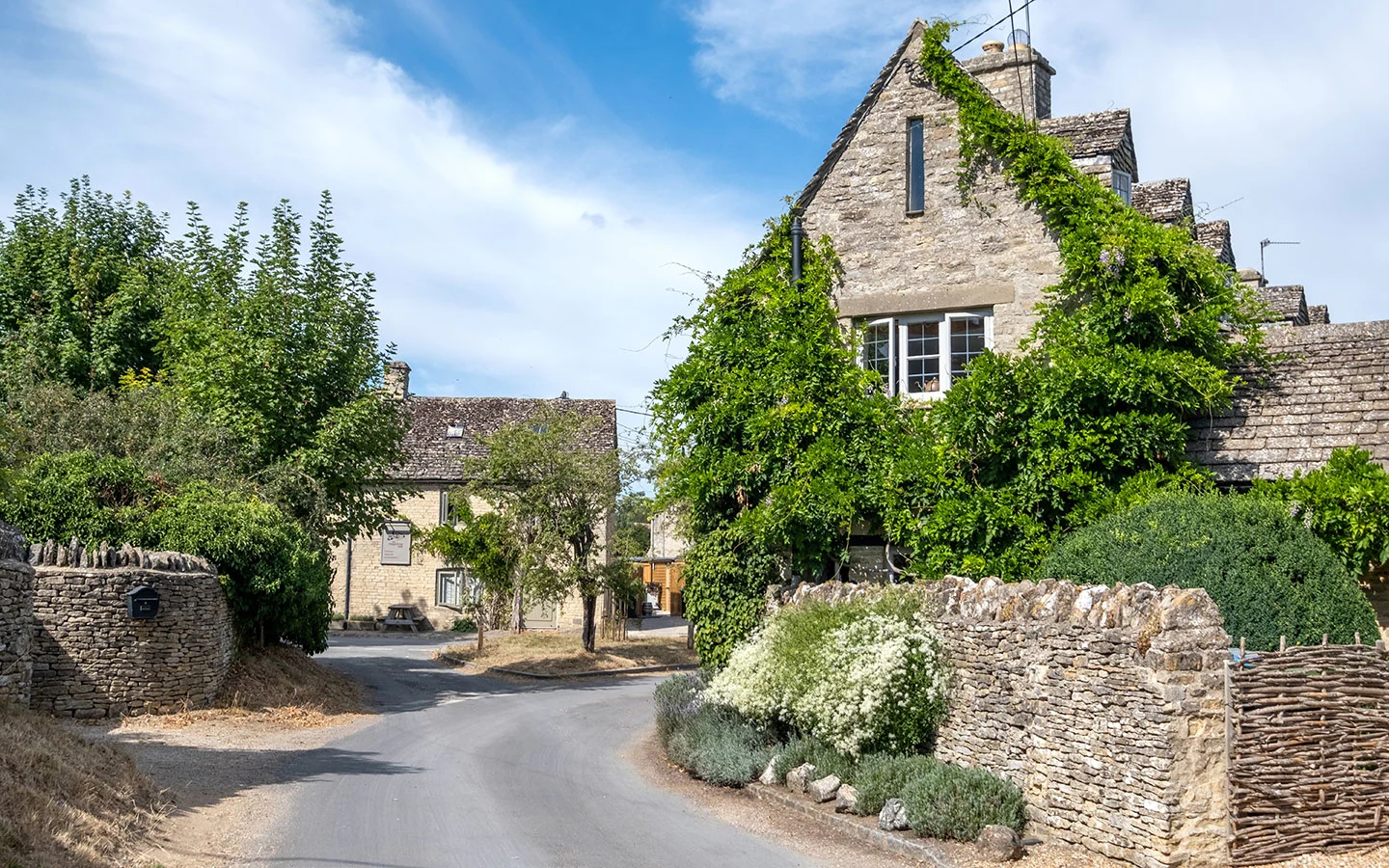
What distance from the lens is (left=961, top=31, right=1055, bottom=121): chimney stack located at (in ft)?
55.1

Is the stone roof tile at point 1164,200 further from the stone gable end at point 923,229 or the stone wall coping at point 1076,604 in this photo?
the stone wall coping at point 1076,604

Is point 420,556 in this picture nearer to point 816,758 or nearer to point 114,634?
point 114,634

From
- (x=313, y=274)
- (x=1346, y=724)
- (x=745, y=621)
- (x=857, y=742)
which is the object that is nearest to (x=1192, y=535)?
(x=1346, y=724)

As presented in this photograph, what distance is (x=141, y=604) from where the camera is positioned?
54.1ft

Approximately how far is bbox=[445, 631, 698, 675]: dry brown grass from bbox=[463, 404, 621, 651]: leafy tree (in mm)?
1907

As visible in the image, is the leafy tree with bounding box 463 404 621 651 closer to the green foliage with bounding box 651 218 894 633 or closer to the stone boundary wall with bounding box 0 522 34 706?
the green foliage with bounding box 651 218 894 633

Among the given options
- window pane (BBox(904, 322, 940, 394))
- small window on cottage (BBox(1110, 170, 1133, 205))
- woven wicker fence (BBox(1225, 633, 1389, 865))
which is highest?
small window on cottage (BBox(1110, 170, 1133, 205))

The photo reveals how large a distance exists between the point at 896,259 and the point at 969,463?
3.94m

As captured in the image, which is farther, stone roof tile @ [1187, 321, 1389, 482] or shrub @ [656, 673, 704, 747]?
shrub @ [656, 673, 704, 747]

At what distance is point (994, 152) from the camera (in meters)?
16.1

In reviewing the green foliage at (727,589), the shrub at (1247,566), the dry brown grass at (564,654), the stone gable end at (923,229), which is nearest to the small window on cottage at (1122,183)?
the stone gable end at (923,229)

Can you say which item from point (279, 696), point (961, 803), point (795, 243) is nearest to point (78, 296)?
point (279, 696)

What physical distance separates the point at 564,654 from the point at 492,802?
684 inches

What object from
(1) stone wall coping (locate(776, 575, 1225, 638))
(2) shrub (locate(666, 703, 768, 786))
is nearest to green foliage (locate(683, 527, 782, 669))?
(2) shrub (locate(666, 703, 768, 786))
